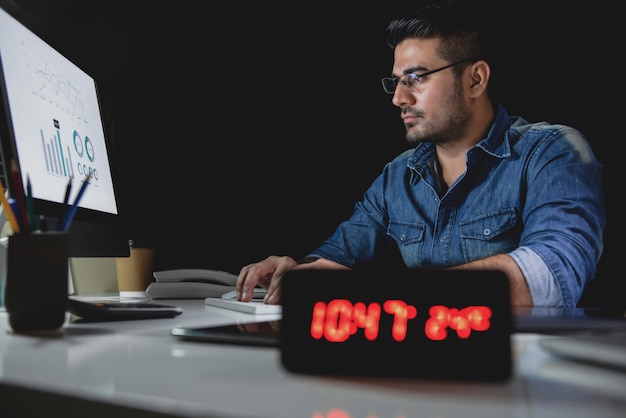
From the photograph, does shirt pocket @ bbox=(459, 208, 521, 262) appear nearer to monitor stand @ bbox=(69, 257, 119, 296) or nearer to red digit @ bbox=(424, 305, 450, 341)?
monitor stand @ bbox=(69, 257, 119, 296)

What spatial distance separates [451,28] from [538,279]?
135 centimetres

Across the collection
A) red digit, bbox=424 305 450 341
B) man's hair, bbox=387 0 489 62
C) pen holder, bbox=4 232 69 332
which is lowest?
red digit, bbox=424 305 450 341

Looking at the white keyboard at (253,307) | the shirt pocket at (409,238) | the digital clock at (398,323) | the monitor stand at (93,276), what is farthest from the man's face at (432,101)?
the digital clock at (398,323)

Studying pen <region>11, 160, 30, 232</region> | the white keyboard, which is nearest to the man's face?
the white keyboard

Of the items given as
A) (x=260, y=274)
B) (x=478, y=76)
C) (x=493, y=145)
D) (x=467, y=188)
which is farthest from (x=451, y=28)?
(x=260, y=274)

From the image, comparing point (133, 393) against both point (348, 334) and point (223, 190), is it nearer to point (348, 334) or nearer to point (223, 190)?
point (348, 334)

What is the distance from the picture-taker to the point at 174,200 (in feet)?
7.89

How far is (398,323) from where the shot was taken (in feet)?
1.21

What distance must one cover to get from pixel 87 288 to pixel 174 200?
962mm

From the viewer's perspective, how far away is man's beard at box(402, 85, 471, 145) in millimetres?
2213

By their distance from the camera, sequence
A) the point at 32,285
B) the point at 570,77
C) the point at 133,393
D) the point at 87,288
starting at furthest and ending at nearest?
the point at 570,77
the point at 87,288
the point at 32,285
the point at 133,393

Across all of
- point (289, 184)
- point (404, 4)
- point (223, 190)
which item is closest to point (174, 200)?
point (223, 190)

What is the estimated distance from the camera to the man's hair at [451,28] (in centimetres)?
223

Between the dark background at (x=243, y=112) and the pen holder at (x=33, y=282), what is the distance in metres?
1.78
